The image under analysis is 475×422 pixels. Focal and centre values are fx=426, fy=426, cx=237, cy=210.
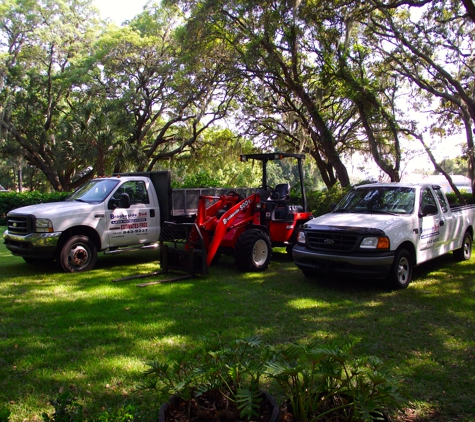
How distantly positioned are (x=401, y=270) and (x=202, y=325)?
380 cm

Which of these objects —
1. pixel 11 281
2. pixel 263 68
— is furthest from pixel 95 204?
pixel 263 68

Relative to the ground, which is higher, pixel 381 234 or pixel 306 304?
pixel 381 234

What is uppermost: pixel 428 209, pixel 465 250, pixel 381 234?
pixel 428 209

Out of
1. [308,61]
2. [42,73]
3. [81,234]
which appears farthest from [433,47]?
[42,73]

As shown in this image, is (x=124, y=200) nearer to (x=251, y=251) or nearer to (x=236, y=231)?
(x=236, y=231)

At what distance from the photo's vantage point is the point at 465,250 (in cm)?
996

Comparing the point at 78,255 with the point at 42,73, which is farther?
the point at 42,73

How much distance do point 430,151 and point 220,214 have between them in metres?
13.6

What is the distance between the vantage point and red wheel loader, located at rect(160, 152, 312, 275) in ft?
28.3

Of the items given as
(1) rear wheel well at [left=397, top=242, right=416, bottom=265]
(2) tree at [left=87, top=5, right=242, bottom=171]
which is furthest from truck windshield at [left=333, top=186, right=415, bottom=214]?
(2) tree at [left=87, top=5, right=242, bottom=171]

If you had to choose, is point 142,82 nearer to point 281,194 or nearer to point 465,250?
point 281,194

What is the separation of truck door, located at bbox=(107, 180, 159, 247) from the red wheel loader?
32.1 inches

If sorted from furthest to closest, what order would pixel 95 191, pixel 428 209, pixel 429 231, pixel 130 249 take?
pixel 95 191
pixel 130 249
pixel 429 231
pixel 428 209

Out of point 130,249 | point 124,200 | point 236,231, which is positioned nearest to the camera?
point 236,231
